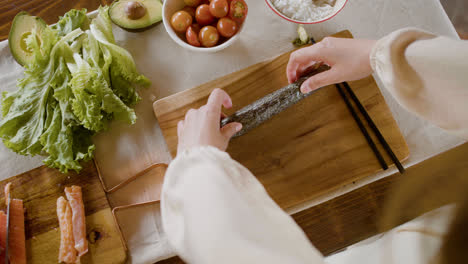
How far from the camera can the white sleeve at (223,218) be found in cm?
55

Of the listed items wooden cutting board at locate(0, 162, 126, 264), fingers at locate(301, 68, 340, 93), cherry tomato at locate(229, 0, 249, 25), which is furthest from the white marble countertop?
fingers at locate(301, 68, 340, 93)

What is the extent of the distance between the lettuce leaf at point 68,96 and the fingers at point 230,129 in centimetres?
29

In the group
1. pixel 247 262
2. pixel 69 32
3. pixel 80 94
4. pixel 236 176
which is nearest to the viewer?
pixel 247 262

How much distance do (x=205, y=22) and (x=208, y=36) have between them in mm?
68

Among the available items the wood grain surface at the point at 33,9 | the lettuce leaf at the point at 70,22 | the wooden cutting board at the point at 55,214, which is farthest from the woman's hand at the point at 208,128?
the wood grain surface at the point at 33,9

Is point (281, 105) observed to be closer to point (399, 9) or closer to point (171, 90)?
point (171, 90)

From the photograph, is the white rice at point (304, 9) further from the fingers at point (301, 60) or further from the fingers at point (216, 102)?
the fingers at point (216, 102)

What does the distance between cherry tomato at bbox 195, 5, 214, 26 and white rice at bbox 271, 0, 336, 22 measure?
0.80 feet

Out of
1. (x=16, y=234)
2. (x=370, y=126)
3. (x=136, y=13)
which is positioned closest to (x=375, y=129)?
(x=370, y=126)

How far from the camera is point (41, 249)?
98 centimetres

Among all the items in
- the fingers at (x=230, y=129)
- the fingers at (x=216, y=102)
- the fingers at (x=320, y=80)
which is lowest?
the fingers at (x=230, y=129)

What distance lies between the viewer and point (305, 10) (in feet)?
3.45

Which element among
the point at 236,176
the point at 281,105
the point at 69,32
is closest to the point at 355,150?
the point at 281,105

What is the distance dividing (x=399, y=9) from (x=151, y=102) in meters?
0.99
